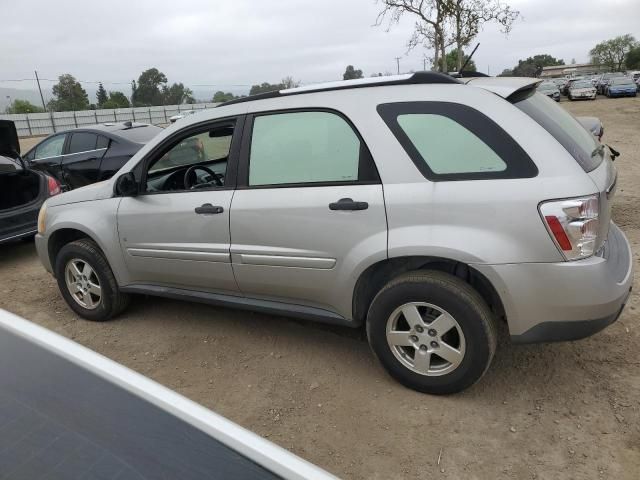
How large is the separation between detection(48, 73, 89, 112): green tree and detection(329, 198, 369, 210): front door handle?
7392 cm

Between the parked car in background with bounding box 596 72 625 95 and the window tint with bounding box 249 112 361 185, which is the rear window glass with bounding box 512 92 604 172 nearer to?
the window tint with bounding box 249 112 361 185

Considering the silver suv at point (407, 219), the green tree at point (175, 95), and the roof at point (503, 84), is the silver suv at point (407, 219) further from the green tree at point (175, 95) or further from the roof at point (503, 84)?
the green tree at point (175, 95)

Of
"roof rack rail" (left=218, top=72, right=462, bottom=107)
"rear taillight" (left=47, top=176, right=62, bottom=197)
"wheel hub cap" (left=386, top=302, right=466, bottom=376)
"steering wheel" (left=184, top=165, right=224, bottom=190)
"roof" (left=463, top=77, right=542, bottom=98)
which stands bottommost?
"wheel hub cap" (left=386, top=302, right=466, bottom=376)

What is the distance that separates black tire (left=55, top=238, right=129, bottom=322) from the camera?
390cm

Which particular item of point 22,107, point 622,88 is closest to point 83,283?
point 622,88

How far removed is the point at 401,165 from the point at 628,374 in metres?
1.84

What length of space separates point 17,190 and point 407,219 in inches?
219

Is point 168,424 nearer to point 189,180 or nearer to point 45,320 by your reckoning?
point 189,180

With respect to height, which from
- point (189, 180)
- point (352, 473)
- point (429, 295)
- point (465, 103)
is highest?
point (465, 103)

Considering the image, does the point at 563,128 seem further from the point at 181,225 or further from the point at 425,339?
the point at 181,225

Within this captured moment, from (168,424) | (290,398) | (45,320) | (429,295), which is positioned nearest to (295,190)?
(429,295)

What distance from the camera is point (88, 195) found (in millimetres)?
3904

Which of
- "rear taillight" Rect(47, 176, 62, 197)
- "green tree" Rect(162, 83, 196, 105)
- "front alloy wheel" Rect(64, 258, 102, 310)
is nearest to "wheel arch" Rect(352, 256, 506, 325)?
"front alloy wheel" Rect(64, 258, 102, 310)

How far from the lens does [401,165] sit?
2688mm
